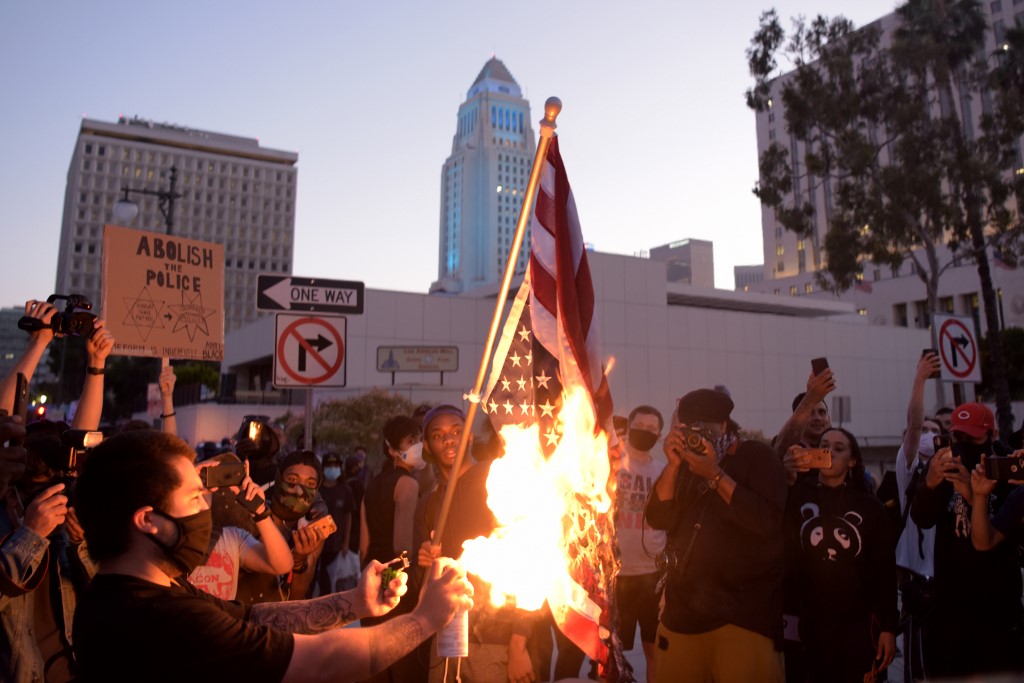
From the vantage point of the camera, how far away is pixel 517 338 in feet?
11.9

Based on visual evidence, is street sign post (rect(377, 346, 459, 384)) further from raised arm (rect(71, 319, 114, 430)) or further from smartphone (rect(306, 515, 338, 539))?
smartphone (rect(306, 515, 338, 539))

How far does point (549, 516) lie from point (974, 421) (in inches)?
132

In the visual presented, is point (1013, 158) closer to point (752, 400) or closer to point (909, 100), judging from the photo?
point (909, 100)

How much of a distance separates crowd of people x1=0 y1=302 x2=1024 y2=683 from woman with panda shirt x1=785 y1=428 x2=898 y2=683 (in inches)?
0.5

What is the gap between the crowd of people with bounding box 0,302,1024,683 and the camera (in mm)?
2338

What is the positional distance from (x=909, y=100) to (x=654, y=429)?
26260mm

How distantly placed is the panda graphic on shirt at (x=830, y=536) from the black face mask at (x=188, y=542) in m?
3.47

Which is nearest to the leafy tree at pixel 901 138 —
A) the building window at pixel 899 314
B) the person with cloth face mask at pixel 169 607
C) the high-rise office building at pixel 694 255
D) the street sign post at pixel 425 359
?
the street sign post at pixel 425 359

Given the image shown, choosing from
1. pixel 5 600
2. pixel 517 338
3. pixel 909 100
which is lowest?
pixel 5 600

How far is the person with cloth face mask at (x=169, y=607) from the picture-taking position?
211 cm

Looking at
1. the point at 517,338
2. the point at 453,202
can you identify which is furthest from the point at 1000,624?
the point at 453,202

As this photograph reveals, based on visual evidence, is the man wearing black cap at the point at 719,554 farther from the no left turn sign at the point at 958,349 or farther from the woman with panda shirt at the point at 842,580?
the no left turn sign at the point at 958,349

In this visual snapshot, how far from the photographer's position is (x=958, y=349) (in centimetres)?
809

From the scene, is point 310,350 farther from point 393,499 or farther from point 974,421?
point 974,421
